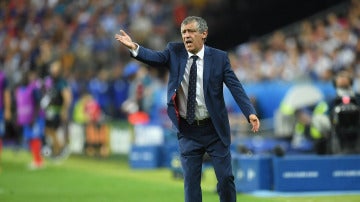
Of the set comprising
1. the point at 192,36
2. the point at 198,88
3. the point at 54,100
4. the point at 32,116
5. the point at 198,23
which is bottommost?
the point at 198,88

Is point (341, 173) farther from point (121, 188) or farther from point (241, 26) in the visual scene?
point (241, 26)

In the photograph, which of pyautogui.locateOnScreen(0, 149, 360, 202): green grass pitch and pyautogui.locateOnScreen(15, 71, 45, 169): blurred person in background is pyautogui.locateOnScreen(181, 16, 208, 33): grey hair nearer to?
pyautogui.locateOnScreen(0, 149, 360, 202): green grass pitch

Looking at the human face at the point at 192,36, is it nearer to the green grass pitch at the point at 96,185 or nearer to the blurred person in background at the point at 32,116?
the green grass pitch at the point at 96,185

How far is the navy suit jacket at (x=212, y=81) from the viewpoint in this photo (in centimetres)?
1059

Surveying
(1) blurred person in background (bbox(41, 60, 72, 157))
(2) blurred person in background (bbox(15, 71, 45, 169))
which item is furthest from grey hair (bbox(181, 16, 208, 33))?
(1) blurred person in background (bbox(41, 60, 72, 157))

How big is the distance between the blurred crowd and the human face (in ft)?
38.1

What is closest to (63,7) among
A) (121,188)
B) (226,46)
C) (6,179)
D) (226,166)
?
(226,46)

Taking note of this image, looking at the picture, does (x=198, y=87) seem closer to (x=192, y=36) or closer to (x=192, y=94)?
(x=192, y=94)

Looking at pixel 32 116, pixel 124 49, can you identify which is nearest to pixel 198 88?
pixel 32 116

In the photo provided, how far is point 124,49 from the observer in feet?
105

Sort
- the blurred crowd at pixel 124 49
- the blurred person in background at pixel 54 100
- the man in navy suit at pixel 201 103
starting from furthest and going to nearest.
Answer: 1. the blurred crowd at pixel 124 49
2. the blurred person in background at pixel 54 100
3. the man in navy suit at pixel 201 103

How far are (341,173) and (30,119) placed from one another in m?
9.67

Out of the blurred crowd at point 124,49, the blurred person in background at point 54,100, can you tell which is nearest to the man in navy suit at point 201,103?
the blurred crowd at point 124,49

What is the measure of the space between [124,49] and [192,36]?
21.8 metres
